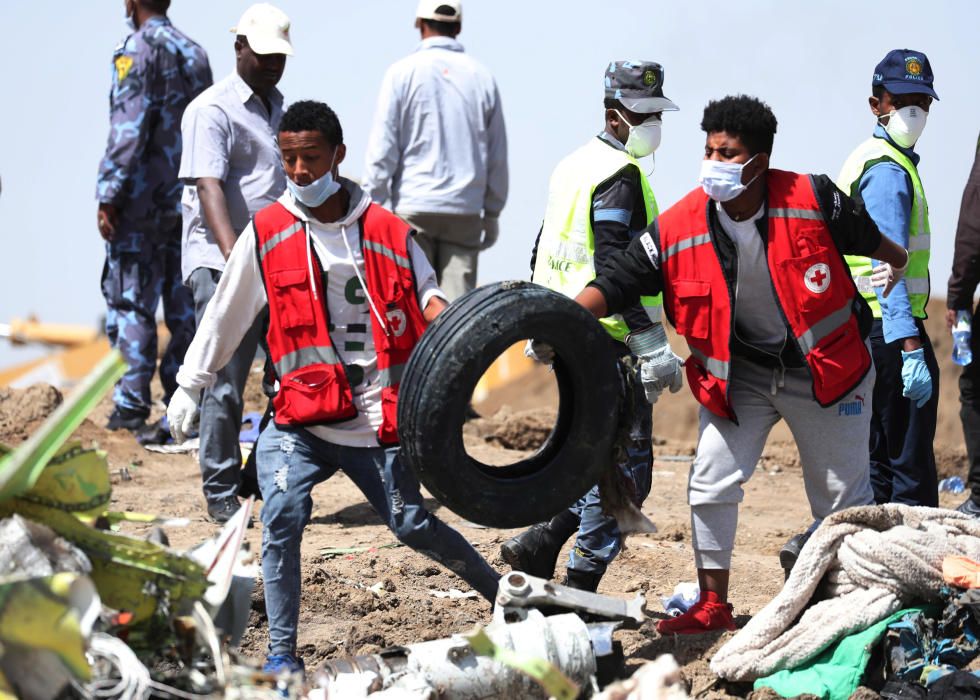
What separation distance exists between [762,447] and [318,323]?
1835mm

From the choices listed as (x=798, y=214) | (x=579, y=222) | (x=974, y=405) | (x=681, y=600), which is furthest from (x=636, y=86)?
(x=974, y=405)

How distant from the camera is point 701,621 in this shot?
5309 millimetres

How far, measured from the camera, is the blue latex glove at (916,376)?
6637 millimetres

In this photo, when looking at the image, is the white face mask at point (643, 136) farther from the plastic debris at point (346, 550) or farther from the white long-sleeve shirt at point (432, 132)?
the white long-sleeve shirt at point (432, 132)

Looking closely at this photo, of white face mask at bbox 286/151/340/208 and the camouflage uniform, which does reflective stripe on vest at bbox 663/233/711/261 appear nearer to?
white face mask at bbox 286/151/340/208

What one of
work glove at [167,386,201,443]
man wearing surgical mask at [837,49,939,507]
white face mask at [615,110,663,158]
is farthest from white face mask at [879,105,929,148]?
work glove at [167,386,201,443]

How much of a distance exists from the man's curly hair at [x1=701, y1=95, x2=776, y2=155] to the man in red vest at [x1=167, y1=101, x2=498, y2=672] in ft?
4.24

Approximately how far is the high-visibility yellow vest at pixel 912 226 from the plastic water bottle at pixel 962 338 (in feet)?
3.16

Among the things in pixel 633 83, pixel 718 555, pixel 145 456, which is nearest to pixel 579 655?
pixel 718 555

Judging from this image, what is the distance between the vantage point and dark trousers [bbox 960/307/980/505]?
7.99 m

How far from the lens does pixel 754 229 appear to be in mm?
5250

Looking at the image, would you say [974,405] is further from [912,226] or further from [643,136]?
[643,136]

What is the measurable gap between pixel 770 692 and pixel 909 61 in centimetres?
397

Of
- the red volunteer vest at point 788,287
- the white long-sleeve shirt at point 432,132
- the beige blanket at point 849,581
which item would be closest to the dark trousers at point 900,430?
the red volunteer vest at point 788,287
